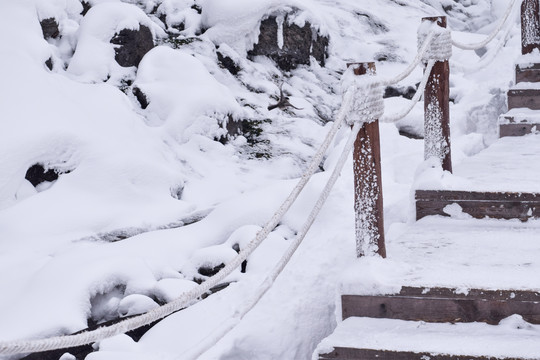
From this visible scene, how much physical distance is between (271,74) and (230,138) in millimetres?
1838

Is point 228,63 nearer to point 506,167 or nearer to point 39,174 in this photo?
point 39,174

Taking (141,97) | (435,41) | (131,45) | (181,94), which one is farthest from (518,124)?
(131,45)

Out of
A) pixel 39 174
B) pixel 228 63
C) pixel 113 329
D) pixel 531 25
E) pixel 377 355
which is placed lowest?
pixel 377 355

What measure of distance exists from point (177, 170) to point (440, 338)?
3872 mm

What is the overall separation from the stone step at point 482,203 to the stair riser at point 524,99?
2.22 m

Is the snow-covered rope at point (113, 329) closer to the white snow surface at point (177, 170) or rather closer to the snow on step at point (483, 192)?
the white snow surface at point (177, 170)

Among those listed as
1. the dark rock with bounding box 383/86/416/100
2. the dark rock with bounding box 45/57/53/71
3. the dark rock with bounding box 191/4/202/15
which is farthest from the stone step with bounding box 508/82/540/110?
the dark rock with bounding box 191/4/202/15

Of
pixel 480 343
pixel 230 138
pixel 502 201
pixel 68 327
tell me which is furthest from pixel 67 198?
pixel 480 343

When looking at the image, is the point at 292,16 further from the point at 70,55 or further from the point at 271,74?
the point at 70,55

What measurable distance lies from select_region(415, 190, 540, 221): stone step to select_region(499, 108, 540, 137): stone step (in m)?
1.84

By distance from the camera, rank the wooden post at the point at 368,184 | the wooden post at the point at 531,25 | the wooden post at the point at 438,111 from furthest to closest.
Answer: the wooden post at the point at 531,25
the wooden post at the point at 438,111
the wooden post at the point at 368,184

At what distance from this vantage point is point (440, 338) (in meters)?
2.71

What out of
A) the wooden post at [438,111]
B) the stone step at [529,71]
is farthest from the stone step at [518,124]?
the wooden post at [438,111]

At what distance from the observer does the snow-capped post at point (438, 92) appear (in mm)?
3893
